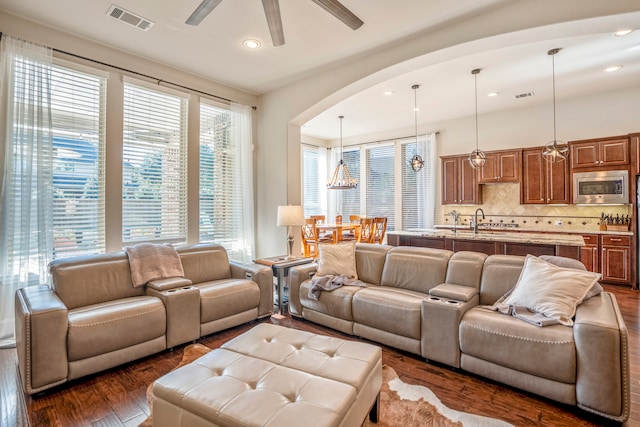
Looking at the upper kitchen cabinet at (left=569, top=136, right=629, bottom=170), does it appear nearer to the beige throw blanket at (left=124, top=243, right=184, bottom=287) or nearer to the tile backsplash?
the tile backsplash

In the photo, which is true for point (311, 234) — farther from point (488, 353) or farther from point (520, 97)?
point (520, 97)

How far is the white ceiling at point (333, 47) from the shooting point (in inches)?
115

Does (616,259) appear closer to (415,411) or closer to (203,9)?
(415,411)

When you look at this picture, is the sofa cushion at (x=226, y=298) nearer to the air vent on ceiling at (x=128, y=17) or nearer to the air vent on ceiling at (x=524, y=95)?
the air vent on ceiling at (x=128, y=17)

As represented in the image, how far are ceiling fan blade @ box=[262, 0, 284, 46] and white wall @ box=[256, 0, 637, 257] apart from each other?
4.85ft

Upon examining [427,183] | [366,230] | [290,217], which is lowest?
[366,230]

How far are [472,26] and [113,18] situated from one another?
3.53m

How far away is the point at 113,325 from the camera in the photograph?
96.8 inches

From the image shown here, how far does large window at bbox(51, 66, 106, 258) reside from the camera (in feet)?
10.9

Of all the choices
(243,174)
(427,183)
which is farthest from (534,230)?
(243,174)

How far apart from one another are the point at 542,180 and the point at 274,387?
243 inches

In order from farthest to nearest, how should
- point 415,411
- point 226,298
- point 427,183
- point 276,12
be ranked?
point 427,183 → point 226,298 → point 276,12 → point 415,411

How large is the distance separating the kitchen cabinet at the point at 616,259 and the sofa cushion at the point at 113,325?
20.8 ft

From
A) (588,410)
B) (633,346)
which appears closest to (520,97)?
(633,346)
